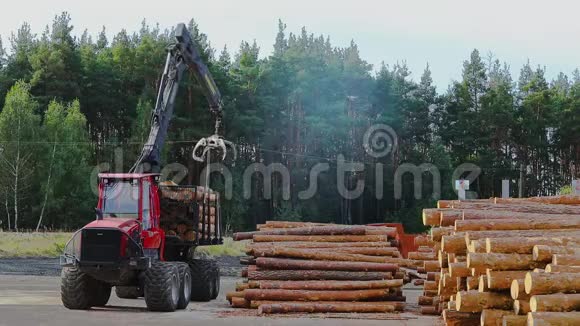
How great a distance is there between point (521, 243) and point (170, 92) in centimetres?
1245

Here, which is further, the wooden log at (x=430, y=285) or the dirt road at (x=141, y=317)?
the wooden log at (x=430, y=285)

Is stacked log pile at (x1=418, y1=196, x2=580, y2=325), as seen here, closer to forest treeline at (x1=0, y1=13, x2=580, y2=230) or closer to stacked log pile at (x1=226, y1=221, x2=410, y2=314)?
stacked log pile at (x1=226, y1=221, x2=410, y2=314)

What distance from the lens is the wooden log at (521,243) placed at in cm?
1068

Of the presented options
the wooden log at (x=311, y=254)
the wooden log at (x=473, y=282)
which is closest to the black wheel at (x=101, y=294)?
the wooden log at (x=311, y=254)

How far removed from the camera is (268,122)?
80.9 meters

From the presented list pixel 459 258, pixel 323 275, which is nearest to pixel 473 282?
pixel 459 258

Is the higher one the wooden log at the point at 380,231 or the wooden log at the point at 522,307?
the wooden log at the point at 380,231

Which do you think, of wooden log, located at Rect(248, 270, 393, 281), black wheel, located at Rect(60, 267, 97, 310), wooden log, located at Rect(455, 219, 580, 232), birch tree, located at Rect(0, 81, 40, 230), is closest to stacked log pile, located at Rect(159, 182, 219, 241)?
black wheel, located at Rect(60, 267, 97, 310)

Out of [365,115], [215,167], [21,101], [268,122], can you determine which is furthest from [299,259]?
[365,115]

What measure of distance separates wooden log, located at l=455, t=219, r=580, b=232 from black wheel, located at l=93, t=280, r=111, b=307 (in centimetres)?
878

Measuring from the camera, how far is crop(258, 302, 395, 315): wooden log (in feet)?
55.4

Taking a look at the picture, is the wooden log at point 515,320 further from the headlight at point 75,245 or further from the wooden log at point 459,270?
the headlight at point 75,245

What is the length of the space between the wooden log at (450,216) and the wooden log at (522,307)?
3.47 metres

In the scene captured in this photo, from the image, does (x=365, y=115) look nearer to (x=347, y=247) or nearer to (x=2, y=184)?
(x=2, y=184)
